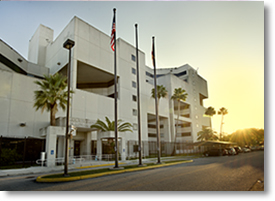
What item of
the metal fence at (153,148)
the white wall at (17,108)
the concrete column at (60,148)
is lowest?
the metal fence at (153,148)

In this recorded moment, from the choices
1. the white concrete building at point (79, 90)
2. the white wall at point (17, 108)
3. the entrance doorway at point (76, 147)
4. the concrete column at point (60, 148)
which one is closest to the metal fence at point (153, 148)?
the white concrete building at point (79, 90)

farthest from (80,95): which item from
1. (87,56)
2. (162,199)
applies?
(162,199)

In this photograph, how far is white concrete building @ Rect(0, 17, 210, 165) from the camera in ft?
83.6

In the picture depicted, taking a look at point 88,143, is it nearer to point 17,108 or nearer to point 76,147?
point 76,147

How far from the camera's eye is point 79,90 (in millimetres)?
31578

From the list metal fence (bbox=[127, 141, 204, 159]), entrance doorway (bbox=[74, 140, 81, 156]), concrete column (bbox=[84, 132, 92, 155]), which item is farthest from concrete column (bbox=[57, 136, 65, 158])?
metal fence (bbox=[127, 141, 204, 159])

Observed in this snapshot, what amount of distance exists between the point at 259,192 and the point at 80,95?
90.2ft

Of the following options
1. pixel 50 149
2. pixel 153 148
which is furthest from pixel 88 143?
pixel 153 148

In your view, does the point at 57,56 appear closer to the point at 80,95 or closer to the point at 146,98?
the point at 80,95

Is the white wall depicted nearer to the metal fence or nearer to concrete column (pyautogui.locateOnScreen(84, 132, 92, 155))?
concrete column (pyautogui.locateOnScreen(84, 132, 92, 155))

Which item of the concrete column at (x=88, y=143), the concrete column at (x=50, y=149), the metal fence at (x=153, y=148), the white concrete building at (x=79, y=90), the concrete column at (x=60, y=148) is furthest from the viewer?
the metal fence at (x=153, y=148)

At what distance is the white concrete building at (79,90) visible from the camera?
2547 cm

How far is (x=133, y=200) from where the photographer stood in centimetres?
719

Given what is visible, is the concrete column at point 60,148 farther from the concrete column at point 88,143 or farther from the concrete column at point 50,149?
the concrete column at point 50,149
